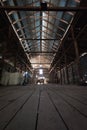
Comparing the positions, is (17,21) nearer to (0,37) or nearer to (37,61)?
(0,37)

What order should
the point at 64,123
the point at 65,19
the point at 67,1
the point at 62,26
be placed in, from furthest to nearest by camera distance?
1. the point at 62,26
2. the point at 65,19
3. the point at 67,1
4. the point at 64,123

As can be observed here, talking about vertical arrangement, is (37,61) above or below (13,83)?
above

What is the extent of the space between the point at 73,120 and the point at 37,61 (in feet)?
83.4

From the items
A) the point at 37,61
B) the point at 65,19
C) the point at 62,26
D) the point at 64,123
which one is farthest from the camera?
the point at 37,61

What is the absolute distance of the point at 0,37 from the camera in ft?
32.1

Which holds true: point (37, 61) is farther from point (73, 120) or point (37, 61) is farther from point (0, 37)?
point (73, 120)

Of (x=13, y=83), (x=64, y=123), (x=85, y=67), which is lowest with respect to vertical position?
(x=64, y=123)

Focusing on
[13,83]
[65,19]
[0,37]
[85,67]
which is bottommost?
[13,83]

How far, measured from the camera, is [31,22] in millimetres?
10977

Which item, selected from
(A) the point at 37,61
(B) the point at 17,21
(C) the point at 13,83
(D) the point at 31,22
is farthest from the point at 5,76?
(A) the point at 37,61

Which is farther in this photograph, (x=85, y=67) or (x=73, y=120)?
(x=85, y=67)

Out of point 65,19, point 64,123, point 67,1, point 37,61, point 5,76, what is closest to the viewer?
point 64,123

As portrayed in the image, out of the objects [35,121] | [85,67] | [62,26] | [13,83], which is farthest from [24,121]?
[62,26]

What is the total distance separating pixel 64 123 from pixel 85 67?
7968 mm
